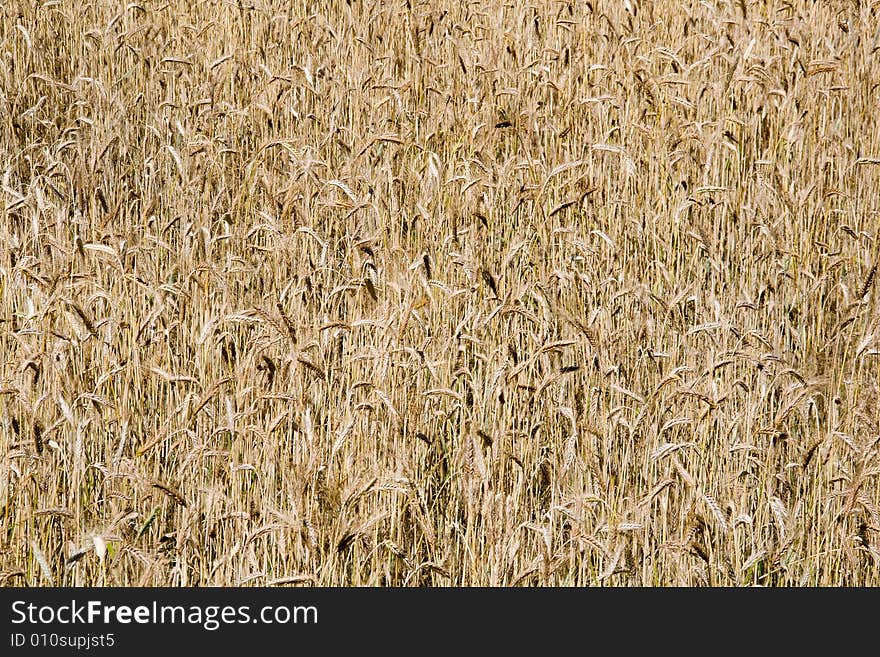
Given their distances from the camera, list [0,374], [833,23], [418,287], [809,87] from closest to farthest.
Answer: [0,374] → [418,287] → [809,87] → [833,23]

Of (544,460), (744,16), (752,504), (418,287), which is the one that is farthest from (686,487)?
(744,16)

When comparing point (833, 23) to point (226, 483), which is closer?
point (226, 483)

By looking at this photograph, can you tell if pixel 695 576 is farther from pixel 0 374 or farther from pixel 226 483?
pixel 0 374

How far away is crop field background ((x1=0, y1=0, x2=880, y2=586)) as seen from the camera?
1956 millimetres

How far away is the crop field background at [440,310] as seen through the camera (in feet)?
6.42

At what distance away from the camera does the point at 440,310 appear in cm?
255

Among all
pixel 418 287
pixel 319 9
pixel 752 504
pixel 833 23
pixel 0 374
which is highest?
pixel 319 9

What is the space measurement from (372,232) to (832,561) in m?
1.57

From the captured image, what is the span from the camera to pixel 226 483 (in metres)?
2.08

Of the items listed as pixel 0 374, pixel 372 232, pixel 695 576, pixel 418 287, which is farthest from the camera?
pixel 372 232

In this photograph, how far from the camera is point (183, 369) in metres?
2.42

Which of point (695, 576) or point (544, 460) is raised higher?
point (544, 460)

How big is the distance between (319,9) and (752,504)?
333 centimetres

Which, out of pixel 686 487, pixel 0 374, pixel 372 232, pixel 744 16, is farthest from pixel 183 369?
pixel 744 16
